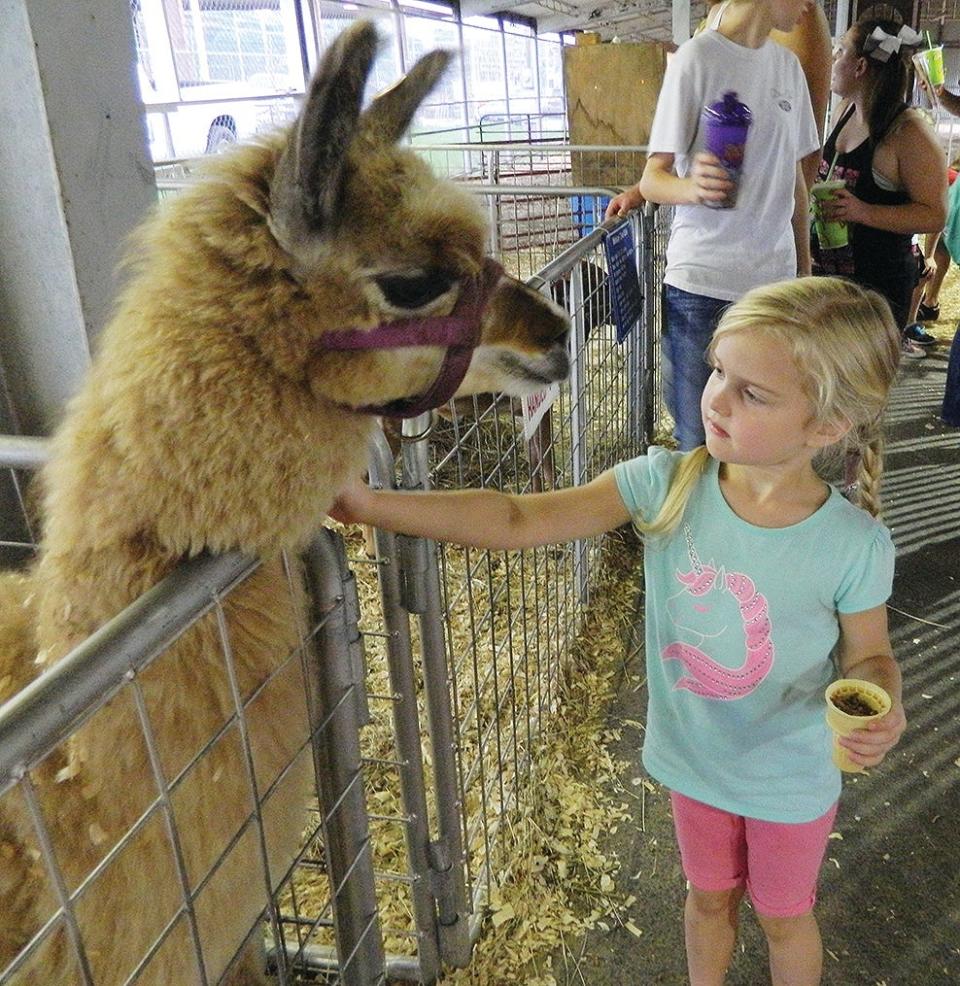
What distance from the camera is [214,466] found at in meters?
0.95

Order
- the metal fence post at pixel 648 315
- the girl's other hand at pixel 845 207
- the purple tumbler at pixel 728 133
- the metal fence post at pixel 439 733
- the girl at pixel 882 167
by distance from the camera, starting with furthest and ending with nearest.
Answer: the metal fence post at pixel 648 315 → the girl's other hand at pixel 845 207 → the girl at pixel 882 167 → the purple tumbler at pixel 728 133 → the metal fence post at pixel 439 733

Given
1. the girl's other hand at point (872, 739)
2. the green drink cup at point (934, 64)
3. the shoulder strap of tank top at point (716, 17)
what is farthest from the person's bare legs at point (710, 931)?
the green drink cup at point (934, 64)

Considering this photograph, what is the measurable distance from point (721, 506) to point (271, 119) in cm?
90

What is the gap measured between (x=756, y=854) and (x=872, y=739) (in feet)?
1.43

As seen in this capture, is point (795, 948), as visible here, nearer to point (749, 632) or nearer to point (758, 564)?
point (749, 632)

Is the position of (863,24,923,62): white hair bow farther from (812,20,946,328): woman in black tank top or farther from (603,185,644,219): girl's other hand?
(603,185,644,219): girl's other hand

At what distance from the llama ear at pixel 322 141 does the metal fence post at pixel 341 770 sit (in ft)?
1.26

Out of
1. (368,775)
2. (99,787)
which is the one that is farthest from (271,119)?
(368,775)

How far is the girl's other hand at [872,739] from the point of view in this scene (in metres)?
1.07

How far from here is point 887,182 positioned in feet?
9.45

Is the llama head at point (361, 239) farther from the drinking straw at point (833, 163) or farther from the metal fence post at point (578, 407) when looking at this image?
the drinking straw at point (833, 163)

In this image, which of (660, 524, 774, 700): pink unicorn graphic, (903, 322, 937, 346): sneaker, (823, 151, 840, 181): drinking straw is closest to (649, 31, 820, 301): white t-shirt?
(823, 151, 840, 181): drinking straw

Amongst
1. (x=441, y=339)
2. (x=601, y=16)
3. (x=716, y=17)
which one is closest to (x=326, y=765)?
(x=441, y=339)

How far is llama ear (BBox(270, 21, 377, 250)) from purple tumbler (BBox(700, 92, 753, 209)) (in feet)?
4.18
